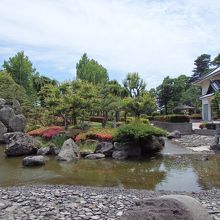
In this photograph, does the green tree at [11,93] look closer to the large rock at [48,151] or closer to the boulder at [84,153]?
the large rock at [48,151]

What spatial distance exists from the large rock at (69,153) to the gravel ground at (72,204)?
7.49 metres

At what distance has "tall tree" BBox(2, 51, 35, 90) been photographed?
52094mm

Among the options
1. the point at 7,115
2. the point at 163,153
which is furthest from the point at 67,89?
the point at 163,153

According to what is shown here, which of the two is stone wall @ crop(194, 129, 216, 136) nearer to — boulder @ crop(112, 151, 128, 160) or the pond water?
the pond water

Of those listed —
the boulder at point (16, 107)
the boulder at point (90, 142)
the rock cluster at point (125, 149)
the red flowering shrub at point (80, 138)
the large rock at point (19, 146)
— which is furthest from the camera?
the boulder at point (16, 107)

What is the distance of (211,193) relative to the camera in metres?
9.72

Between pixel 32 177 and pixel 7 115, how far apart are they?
17301 millimetres

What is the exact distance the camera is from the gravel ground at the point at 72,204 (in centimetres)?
708

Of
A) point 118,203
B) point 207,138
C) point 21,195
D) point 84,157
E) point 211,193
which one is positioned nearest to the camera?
point 118,203

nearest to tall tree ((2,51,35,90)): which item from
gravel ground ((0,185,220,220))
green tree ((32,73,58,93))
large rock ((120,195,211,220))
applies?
green tree ((32,73,58,93))

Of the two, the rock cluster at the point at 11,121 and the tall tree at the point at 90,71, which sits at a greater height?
the tall tree at the point at 90,71

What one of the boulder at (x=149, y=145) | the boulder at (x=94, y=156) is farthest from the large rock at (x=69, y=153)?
the boulder at (x=149, y=145)

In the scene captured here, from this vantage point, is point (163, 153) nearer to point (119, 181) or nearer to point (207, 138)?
point (207, 138)

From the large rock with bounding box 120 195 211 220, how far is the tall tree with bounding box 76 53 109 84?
49.4 m
